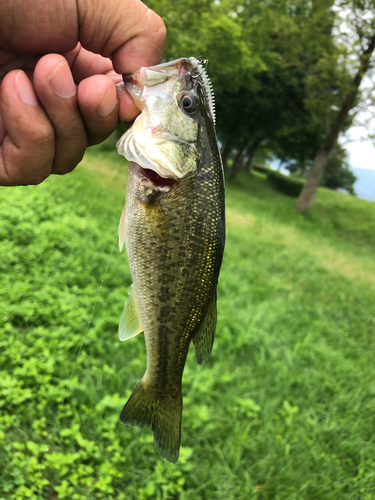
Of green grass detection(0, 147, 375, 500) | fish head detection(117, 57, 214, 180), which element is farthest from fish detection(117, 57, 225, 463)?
green grass detection(0, 147, 375, 500)

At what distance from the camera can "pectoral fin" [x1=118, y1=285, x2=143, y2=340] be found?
1660 millimetres

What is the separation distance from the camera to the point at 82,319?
3.45 meters

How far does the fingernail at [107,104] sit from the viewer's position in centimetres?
142

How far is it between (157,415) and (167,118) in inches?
54.8

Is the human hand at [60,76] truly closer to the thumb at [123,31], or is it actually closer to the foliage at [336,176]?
the thumb at [123,31]

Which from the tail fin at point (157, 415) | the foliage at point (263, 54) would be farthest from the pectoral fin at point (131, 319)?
the foliage at point (263, 54)

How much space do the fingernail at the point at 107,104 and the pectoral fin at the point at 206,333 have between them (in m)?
0.97

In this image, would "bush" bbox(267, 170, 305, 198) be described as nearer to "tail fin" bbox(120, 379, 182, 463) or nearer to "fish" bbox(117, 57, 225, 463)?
"fish" bbox(117, 57, 225, 463)

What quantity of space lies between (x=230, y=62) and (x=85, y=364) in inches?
610

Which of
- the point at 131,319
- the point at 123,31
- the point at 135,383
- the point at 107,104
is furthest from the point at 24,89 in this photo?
the point at 135,383

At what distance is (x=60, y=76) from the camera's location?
137cm

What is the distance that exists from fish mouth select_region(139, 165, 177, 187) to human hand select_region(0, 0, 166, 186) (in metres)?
0.29

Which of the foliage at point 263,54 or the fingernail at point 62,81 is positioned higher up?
the foliage at point 263,54

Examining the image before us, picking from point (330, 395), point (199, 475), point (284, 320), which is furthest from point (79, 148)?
point (284, 320)
